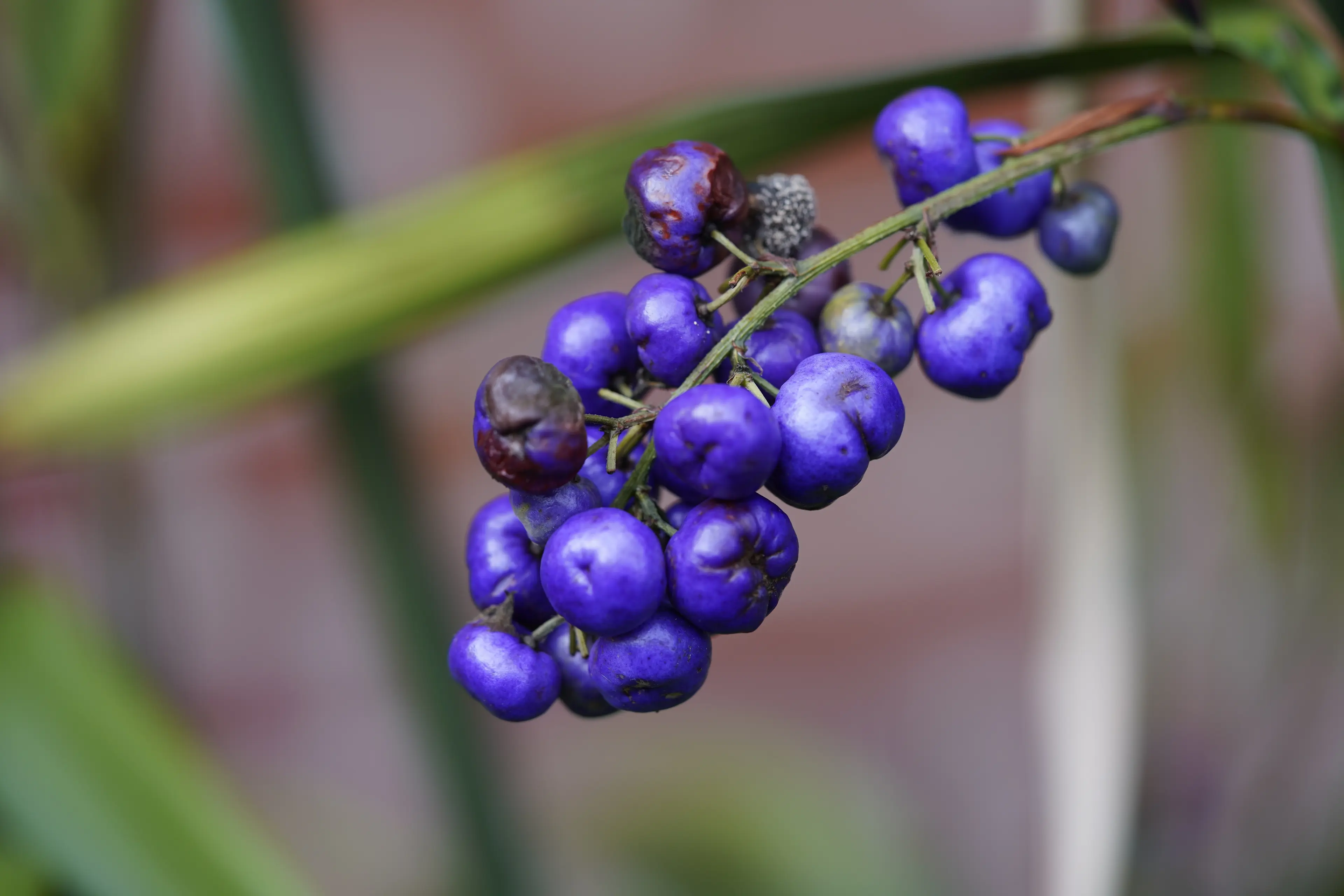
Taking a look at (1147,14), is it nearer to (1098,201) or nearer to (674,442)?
(1098,201)

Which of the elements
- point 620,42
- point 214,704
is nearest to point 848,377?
point 620,42

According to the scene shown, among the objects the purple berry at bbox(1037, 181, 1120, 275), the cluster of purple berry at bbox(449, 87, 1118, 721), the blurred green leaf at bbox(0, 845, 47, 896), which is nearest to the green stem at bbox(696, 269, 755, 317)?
the cluster of purple berry at bbox(449, 87, 1118, 721)

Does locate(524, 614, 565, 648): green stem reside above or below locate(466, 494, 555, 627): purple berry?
below

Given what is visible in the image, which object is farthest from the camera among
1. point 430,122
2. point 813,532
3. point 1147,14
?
point 813,532

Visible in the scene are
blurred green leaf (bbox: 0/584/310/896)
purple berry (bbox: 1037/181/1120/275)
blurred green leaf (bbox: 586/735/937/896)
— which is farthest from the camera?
blurred green leaf (bbox: 586/735/937/896)

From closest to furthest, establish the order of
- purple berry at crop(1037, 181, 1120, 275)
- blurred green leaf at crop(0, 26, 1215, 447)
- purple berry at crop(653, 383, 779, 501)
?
1. purple berry at crop(653, 383, 779, 501)
2. purple berry at crop(1037, 181, 1120, 275)
3. blurred green leaf at crop(0, 26, 1215, 447)

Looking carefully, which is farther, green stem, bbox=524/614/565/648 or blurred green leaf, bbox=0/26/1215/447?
blurred green leaf, bbox=0/26/1215/447

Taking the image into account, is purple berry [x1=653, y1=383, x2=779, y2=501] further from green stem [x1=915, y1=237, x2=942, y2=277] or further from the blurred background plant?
the blurred background plant

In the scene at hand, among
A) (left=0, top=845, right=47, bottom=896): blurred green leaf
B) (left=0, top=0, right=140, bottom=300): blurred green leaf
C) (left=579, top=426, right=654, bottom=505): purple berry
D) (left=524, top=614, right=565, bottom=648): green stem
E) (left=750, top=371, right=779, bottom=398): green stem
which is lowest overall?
(left=0, top=845, right=47, bottom=896): blurred green leaf
